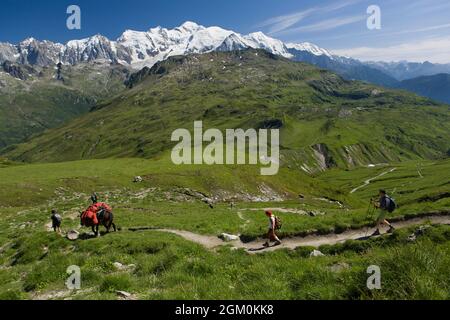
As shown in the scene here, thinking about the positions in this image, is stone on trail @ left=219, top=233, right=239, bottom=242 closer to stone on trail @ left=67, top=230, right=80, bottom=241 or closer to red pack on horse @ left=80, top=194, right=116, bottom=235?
red pack on horse @ left=80, top=194, right=116, bottom=235

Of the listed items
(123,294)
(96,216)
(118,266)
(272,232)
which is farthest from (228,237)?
(123,294)

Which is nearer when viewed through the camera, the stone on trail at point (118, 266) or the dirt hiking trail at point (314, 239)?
the stone on trail at point (118, 266)

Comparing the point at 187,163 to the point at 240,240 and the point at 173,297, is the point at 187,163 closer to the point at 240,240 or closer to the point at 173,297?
the point at 240,240

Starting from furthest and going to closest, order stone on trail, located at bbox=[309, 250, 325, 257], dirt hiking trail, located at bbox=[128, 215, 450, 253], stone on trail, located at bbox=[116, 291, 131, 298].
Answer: dirt hiking trail, located at bbox=[128, 215, 450, 253] → stone on trail, located at bbox=[309, 250, 325, 257] → stone on trail, located at bbox=[116, 291, 131, 298]

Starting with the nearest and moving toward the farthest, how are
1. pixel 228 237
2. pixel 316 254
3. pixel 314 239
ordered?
pixel 316 254, pixel 314 239, pixel 228 237

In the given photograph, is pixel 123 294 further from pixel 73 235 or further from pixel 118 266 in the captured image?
pixel 73 235

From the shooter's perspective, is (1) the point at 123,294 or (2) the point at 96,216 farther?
(2) the point at 96,216

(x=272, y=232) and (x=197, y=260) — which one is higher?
(x=197, y=260)

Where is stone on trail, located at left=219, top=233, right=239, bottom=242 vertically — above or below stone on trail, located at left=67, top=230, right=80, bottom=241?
below

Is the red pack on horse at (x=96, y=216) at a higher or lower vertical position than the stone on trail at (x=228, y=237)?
higher

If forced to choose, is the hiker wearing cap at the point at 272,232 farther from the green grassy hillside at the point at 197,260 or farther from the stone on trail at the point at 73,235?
the stone on trail at the point at 73,235

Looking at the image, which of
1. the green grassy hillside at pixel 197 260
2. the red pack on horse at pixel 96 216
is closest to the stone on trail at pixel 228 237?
the green grassy hillside at pixel 197 260

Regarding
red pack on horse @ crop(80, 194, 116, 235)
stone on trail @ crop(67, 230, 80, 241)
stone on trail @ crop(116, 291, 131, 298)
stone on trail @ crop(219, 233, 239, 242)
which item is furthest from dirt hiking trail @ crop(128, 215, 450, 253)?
stone on trail @ crop(116, 291, 131, 298)
